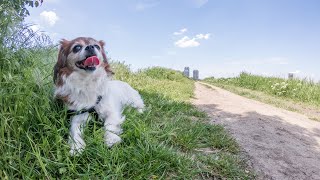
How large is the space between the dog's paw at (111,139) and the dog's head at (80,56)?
0.68 m

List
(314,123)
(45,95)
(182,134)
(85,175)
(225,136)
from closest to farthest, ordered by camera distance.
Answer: (85,175) < (45,95) < (182,134) < (225,136) < (314,123)

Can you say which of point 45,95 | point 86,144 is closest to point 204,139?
point 86,144

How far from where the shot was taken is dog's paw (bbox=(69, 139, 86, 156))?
10.3 ft

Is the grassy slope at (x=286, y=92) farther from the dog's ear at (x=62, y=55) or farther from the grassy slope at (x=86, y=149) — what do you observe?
the dog's ear at (x=62, y=55)

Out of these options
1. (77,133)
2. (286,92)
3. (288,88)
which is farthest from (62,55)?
(288,88)

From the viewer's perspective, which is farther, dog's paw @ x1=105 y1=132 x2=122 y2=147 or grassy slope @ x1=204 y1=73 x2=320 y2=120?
grassy slope @ x1=204 y1=73 x2=320 y2=120

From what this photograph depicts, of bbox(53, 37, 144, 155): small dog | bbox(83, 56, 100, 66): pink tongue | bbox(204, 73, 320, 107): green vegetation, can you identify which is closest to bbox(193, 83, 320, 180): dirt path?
bbox(53, 37, 144, 155): small dog

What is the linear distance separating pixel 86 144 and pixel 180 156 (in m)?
0.96

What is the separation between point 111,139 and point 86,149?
0.94 ft

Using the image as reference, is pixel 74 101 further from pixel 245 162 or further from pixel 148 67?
pixel 148 67

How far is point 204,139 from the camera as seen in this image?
167 inches

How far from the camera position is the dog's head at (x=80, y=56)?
3262 millimetres

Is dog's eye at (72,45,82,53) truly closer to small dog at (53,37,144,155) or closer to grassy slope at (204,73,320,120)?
small dog at (53,37,144,155)

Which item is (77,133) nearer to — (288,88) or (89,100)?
(89,100)
